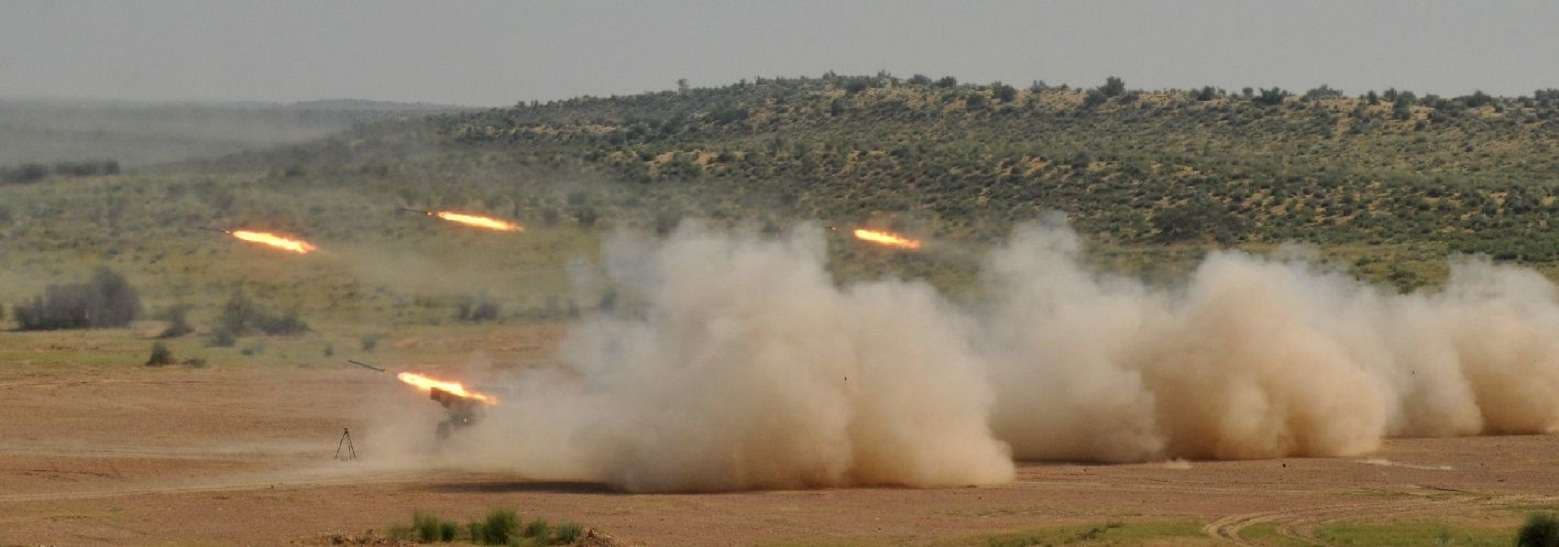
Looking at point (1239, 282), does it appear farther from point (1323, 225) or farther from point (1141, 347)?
point (1323, 225)

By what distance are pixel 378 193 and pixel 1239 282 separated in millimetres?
29454

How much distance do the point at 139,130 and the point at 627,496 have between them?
2279 cm

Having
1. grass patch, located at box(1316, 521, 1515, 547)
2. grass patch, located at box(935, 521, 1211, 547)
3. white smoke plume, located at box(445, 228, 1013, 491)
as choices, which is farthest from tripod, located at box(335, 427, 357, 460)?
grass patch, located at box(1316, 521, 1515, 547)

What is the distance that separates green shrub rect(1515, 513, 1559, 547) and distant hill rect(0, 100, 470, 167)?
34.7m

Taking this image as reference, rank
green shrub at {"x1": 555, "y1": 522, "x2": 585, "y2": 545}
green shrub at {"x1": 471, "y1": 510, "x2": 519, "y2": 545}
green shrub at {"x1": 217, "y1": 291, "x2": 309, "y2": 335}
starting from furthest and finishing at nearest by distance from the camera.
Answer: green shrub at {"x1": 217, "y1": 291, "x2": 309, "y2": 335} < green shrub at {"x1": 471, "y1": 510, "x2": 519, "y2": 545} < green shrub at {"x1": 555, "y1": 522, "x2": 585, "y2": 545}

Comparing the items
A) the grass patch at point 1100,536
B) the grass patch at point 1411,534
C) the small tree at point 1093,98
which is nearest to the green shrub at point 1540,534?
the grass patch at point 1411,534

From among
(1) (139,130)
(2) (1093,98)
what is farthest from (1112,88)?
(1) (139,130)

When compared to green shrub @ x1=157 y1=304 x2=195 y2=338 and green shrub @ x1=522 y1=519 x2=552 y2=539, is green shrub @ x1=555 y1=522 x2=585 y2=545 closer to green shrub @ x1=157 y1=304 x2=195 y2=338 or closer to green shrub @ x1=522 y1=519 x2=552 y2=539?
green shrub @ x1=522 y1=519 x2=552 y2=539

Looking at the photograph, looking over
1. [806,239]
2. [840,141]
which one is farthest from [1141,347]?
[840,141]

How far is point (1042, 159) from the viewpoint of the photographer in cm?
9119

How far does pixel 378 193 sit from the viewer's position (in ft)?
226

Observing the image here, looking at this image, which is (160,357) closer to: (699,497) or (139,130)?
(139,130)

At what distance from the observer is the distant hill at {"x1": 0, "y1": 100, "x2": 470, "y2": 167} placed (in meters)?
54.2

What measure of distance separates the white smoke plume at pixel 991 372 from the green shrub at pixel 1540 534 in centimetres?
1202
